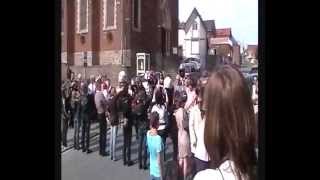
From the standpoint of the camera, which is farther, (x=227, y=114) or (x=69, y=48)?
(x=69, y=48)

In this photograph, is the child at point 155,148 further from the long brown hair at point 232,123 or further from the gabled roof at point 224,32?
the gabled roof at point 224,32

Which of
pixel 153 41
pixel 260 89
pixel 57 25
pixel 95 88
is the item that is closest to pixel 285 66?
pixel 260 89

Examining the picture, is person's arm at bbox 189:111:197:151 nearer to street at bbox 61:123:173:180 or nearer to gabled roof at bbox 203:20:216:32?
street at bbox 61:123:173:180

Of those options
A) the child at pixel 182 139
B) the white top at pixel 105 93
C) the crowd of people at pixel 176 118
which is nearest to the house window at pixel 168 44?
the crowd of people at pixel 176 118

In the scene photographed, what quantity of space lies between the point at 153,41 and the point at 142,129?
0.44 m

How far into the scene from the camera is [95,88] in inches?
108

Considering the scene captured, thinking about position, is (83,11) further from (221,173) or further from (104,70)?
(221,173)

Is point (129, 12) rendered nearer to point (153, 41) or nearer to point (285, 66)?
point (153, 41)

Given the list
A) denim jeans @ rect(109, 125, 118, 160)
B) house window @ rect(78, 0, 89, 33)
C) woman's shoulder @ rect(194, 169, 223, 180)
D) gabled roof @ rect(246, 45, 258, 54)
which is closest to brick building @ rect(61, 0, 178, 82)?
house window @ rect(78, 0, 89, 33)

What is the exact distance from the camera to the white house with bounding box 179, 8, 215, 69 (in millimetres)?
2631

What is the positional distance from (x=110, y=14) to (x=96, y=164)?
29.9 inches

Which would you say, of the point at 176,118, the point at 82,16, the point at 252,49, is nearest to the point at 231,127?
the point at 176,118

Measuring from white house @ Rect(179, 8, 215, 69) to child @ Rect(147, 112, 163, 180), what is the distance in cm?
35

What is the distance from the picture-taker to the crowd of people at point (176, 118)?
2.59 metres
